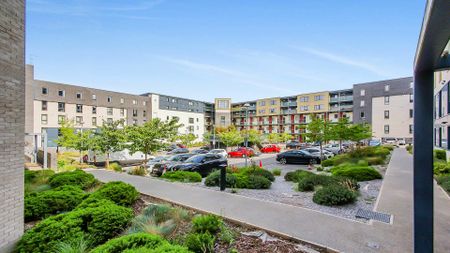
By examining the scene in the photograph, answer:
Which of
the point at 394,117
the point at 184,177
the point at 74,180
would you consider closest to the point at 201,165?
the point at 184,177

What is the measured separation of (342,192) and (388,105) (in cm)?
5279

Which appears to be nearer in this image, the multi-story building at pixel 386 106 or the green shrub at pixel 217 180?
the green shrub at pixel 217 180

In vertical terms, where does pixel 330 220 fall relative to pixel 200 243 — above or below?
below

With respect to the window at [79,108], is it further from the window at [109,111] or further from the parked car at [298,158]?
the parked car at [298,158]

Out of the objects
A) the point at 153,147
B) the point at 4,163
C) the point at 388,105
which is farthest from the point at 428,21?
the point at 388,105

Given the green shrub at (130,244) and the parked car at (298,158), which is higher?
the green shrub at (130,244)

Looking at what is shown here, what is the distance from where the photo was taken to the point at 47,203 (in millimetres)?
6871

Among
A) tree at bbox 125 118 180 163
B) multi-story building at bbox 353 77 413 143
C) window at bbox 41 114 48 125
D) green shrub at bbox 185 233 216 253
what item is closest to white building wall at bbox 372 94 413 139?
multi-story building at bbox 353 77 413 143

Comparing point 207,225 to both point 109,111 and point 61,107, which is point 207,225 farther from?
point 109,111

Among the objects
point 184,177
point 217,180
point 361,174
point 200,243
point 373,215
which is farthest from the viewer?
point 184,177

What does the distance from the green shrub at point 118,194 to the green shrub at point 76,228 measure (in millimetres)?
1597

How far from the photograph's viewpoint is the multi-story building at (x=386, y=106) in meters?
47.7

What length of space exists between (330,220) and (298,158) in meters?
17.1

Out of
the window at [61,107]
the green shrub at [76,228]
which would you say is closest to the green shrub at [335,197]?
the green shrub at [76,228]
